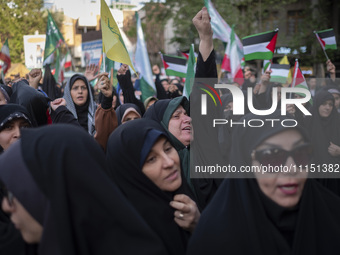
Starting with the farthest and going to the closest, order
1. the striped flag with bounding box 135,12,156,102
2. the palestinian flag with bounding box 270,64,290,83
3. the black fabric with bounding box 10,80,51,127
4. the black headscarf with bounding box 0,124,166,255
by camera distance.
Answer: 1. the palestinian flag with bounding box 270,64,290,83
2. the striped flag with bounding box 135,12,156,102
3. the black fabric with bounding box 10,80,51,127
4. the black headscarf with bounding box 0,124,166,255

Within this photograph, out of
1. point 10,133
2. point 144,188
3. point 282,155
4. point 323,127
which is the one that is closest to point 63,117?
point 10,133

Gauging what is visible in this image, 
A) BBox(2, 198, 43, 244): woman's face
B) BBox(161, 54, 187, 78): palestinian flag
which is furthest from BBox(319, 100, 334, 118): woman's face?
BBox(2, 198, 43, 244): woman's face

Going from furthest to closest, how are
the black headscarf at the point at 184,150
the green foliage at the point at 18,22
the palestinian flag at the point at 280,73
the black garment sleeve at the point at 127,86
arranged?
Answer: the green foliage at the point at 18,22 < the palestinian flag at the point at 280,73 < the black garment sleeve at the point at 127,86 < the black headscarf at the point at 184,150

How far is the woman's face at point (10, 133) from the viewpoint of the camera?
107 inches

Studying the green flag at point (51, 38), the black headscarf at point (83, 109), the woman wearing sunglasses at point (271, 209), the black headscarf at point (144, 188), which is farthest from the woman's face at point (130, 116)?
the green flag at point (51, 38)

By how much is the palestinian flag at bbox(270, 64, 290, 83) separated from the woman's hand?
21.0ft

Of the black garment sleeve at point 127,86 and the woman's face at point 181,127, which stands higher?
the black garment sleeve at point 127,86

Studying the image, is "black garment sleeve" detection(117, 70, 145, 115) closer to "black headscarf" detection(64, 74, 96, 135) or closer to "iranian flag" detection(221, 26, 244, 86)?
"black headscarf" detection(64, 74, 96, 135)

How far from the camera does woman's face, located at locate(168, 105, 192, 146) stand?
10.3 ft

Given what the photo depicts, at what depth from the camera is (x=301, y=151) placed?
184 centimetres

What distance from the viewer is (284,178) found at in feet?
5.87

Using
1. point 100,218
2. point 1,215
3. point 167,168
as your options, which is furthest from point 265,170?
point 1,215

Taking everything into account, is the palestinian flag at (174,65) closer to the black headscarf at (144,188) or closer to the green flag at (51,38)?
the green flag at (51,38)

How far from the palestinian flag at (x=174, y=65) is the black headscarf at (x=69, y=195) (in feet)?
21.8
